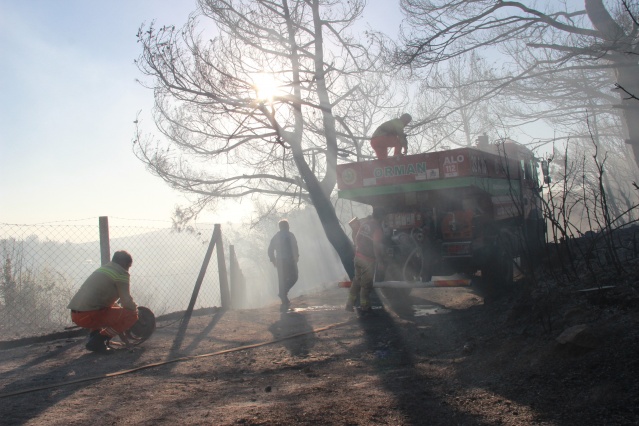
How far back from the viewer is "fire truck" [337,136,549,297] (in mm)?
8148

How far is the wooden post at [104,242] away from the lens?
8.02m

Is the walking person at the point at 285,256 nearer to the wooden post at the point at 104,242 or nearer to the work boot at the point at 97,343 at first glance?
the wooden post at the point at 104,242

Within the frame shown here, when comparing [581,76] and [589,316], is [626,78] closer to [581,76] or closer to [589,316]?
[581,76]

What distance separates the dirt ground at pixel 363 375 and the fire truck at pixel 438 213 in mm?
1034

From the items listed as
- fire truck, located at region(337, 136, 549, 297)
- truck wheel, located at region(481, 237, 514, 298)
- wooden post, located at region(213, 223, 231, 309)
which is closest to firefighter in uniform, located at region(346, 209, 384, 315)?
fire truck, located at region(337, 136, 549, 297)

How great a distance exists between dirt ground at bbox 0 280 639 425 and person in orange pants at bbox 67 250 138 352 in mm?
261

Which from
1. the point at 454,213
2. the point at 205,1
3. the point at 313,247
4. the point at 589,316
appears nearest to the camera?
the point at 589,316

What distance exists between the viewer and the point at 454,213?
8266 mm

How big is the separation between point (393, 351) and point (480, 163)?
3.77 m

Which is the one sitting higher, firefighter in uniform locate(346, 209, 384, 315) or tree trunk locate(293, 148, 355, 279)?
tree trunk locate(293, 148, 355, 279)

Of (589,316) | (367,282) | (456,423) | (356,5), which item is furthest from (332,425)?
(356,5)

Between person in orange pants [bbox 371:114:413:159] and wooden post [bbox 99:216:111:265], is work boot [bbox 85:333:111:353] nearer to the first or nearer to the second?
wooden post [bbox 99:216:111:265]

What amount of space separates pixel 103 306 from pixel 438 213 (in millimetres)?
4874

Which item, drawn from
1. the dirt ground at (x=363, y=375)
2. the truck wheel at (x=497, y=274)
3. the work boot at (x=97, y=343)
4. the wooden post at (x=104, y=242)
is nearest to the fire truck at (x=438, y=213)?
the truck wheel at (x=497, y=274)
